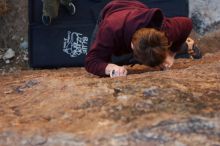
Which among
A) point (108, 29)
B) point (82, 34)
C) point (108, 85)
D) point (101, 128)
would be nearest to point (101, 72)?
point (108, 29)

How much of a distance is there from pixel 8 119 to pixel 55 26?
192 cm

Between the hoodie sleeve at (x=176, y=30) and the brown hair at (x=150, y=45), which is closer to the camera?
the brown hair at (x=150, y=45)

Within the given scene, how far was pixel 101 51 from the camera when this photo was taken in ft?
7.09

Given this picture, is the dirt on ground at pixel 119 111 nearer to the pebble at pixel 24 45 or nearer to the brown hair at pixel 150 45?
the brown hair at pixel 150 45

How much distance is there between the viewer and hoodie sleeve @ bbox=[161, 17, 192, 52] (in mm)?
2194

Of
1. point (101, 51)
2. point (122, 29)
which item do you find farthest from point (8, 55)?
point (122, 29)

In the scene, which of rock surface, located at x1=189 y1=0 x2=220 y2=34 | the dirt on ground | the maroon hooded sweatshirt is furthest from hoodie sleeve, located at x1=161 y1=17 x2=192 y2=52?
rock surface, located at x1=189 y1=0 x2=220 y2=34

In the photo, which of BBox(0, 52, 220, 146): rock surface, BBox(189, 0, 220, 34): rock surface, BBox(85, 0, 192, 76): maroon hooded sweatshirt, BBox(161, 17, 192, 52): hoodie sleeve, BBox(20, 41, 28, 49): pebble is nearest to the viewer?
BBox(0, 52, 220, 146): rock surface

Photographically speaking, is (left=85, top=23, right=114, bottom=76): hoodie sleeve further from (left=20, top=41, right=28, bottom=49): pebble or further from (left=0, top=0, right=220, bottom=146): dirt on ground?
(left=20, top=41, right=28, bottom=49): pebble

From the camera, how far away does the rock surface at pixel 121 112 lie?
1393mm

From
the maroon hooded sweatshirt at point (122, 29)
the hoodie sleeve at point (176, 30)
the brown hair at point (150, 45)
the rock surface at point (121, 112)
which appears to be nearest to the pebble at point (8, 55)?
the maroon hooded sweatshirt at point (122, 29)

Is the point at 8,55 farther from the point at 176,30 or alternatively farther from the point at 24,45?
the point at 176,30

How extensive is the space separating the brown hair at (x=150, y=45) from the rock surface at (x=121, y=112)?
0.07 m

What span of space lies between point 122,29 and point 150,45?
22cm
